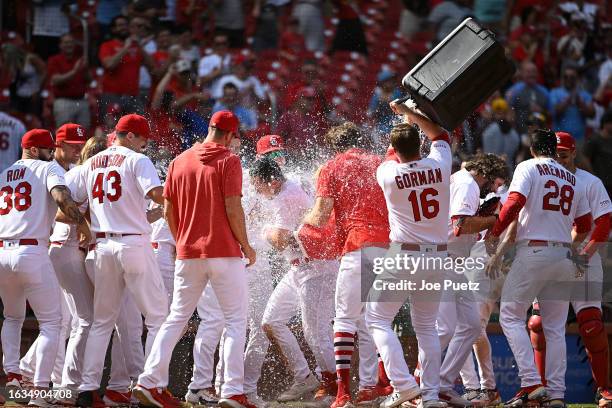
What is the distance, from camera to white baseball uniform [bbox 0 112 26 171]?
46.0ft

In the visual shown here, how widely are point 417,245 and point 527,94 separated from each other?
24.4 ft

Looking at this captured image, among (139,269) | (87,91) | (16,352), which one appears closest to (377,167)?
(139,269)

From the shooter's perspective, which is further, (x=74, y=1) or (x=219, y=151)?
(x=74, y=1)

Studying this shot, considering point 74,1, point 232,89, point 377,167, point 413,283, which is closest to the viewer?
point 413,283

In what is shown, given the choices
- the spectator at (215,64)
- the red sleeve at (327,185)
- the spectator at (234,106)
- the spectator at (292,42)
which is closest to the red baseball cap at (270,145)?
→ the red sleeve at (327,185)

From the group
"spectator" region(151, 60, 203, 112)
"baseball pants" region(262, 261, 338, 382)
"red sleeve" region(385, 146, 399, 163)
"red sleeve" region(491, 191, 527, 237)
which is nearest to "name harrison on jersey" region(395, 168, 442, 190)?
"red sleeve" region(385, 146, 399, 163)

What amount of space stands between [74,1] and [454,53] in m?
8.31

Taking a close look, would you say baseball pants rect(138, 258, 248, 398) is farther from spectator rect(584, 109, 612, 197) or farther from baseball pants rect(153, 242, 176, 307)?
spectator rect(584, 109, 612, 197)

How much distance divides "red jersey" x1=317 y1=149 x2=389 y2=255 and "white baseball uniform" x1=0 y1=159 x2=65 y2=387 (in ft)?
7.03

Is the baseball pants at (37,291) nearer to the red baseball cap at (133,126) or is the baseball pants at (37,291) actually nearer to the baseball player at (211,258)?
the baseball player at (211,258)

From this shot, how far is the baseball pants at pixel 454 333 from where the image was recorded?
9227mm

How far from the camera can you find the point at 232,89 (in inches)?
578

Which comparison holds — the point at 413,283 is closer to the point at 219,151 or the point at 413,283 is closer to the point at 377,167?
the point at 377,167

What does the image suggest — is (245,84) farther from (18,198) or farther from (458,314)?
(458,314)
